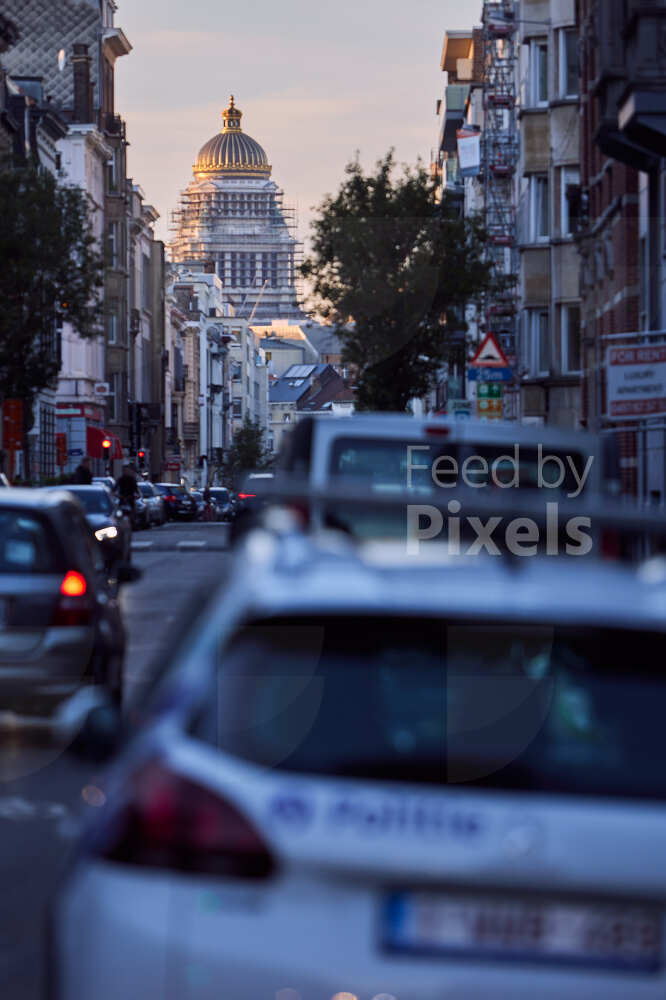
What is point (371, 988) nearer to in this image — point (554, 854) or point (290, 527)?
point (554, 854)

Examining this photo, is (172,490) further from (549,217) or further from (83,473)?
(83,473)

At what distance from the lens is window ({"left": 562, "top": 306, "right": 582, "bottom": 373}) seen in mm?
51562

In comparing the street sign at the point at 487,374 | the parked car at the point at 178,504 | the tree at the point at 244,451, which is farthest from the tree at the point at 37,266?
the tree at the point at 244,451

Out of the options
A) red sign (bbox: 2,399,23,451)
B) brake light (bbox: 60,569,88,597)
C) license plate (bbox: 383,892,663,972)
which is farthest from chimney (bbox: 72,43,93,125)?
Result: license plate (bbox: 383,892,663,972)

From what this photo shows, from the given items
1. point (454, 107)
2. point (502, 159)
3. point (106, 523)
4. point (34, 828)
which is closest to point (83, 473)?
point (106, 523)

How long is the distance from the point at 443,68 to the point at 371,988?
9811 cm

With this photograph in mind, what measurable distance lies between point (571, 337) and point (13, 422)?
15263 millimetres

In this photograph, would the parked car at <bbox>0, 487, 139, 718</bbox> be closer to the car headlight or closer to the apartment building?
the car headlight

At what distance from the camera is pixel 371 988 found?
3721 mm

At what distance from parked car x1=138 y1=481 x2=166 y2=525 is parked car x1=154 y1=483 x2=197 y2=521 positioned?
29.1 ft

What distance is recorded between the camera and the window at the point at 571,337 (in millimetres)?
51562

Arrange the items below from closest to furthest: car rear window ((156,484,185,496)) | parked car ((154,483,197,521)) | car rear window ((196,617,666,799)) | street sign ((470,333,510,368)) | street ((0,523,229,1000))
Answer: car rear window ((196,617,666,799))
street ((0,523,229,1000))
street sign ((470,333,510,368))
car rear window ((156,484,185,496))
parked car ((154,483,197,521))

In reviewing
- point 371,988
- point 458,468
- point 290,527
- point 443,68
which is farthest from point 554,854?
point 443,68

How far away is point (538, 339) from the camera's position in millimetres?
53938
